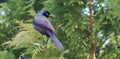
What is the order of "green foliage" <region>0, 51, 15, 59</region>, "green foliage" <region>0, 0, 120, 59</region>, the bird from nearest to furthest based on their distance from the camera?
the bird → "green foliage" <region>0, 0, 120, 59</region> → "green foliage" <region>0, 51, 15, 59</region>

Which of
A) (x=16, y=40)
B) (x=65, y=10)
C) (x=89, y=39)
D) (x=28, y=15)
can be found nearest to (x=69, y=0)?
(x=65, y=10)

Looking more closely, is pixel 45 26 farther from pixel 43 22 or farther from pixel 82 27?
pixel 82 27

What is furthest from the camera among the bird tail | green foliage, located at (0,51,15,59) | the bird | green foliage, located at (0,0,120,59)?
green foliage, located at (0,51,15,59)

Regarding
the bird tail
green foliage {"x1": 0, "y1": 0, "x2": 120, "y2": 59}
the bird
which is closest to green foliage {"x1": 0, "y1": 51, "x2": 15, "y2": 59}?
green foliage {"x1": 0, "y1": 0, "x2": 120, "y2": 59}

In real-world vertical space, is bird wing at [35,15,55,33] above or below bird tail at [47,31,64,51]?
above

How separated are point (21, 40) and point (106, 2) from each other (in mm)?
1127

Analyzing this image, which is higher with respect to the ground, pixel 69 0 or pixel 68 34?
pixel 69 0

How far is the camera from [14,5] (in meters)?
6.57

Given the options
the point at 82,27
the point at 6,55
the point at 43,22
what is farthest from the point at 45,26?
the point at 6,55

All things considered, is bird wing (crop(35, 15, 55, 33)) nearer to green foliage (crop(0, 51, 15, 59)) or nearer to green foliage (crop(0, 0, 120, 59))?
green foliage (crop(0, 0, 120, 59))

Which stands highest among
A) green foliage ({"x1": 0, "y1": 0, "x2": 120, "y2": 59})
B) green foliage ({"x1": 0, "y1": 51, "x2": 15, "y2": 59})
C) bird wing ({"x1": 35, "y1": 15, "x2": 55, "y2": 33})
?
bird wing ({"x1": 35, "y1": 15, "x2": 55, "y2": 33})

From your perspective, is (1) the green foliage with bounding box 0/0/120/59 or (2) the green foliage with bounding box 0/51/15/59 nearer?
(1) the green foliage with bounding box 0/0/120/59

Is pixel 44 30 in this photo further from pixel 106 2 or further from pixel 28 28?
pixel 106 2

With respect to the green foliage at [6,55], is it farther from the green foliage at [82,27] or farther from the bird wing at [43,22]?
the bird wing at [43,22]
